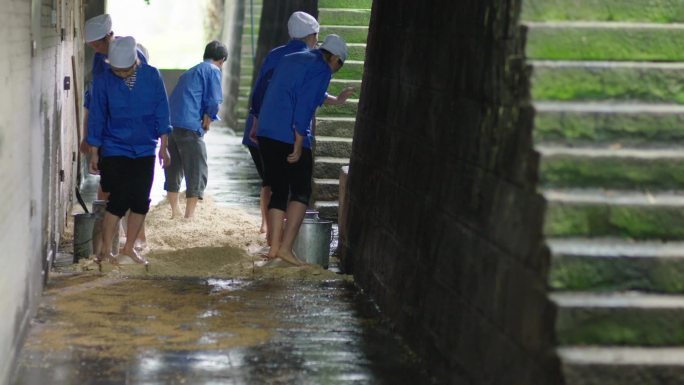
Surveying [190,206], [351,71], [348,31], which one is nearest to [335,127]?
[351,71]

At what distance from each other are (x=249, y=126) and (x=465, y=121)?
4408mm

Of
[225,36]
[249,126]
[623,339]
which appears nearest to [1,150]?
[623,339]

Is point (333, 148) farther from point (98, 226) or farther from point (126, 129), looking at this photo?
point (126, 129)

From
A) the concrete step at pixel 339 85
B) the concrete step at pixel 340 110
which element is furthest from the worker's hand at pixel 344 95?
the concrete step at pixel 339 85

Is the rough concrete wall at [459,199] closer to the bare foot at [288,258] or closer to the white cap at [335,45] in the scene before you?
the white cap at [335,45]

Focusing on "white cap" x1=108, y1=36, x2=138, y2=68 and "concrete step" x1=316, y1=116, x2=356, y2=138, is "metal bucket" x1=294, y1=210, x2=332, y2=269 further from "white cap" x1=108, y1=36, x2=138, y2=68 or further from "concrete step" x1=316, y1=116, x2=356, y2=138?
"concrete step" x1=316, y1=116, x2=356, y2=138

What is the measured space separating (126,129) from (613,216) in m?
4.76

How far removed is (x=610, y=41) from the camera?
570 cm

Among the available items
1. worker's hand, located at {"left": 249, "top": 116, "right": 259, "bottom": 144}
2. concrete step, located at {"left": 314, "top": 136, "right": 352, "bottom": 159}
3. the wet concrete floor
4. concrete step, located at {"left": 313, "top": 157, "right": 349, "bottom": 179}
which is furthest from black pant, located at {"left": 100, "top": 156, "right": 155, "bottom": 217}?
concrete step, located at {"left": 314, "top": 136, "right": 352, "bottom": 159}

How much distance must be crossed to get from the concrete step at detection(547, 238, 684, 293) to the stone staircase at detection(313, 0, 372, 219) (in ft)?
25.1

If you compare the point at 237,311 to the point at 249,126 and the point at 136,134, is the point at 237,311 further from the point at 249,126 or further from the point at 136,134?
the point at 249,126

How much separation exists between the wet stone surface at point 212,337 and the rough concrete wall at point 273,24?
1090 cm

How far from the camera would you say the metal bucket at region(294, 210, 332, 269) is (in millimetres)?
9711

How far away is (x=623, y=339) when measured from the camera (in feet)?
16.1
